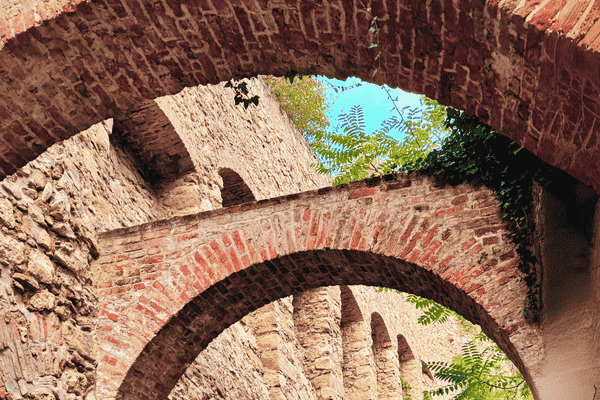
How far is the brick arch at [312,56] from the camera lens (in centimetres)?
206

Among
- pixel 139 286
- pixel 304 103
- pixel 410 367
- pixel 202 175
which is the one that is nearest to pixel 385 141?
pixel 202 175

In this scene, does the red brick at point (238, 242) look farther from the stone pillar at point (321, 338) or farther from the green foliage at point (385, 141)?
the stone pillar at point (321, 338)

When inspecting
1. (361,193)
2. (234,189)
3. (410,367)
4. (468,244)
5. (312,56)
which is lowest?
(312,56)

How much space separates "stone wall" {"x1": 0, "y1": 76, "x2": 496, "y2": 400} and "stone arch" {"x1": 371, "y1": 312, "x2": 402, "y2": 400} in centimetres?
43

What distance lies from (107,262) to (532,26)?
13.2ft

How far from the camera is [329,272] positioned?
5.01 meters

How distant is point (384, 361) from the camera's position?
38.9ft

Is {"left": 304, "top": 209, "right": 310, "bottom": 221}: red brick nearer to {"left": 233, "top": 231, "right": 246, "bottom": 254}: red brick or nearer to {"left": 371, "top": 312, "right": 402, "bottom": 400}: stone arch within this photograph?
{"left": 233, "top": 231, "right": 246, "bottom": 254}: red brick

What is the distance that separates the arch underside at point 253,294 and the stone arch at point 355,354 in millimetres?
5226

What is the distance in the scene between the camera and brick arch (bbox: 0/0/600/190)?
2.06 meters

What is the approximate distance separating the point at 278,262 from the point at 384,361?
7.71 meters

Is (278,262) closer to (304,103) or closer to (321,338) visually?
(321,338)

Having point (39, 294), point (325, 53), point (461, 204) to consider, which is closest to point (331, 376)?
point (461, 204)

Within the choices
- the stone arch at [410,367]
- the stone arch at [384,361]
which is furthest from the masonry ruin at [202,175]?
the stone arch at [410,367]
